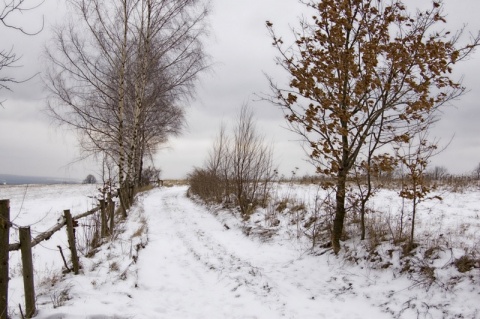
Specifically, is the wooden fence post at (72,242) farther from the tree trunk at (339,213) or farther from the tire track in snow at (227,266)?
the tree trunk at (339,213)

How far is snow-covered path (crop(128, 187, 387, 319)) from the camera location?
4418mm

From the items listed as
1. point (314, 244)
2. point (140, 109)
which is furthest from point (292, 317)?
point (140, 109)

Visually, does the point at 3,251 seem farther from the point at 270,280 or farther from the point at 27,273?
the point at 270,280

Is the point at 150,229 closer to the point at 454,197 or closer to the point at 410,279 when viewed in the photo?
the point at 410,279

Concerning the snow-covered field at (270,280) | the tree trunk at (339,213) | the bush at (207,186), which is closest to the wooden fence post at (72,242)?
the snow-covered field at (270,280)

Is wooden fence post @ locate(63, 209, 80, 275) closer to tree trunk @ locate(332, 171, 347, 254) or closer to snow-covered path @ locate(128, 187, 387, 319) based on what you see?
snow-covered path @ locate(128, 187, 387, 319)

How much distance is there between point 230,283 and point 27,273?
2803 mm

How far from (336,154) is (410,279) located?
2.18m

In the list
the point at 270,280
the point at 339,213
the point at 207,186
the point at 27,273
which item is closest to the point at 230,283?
the point at 270,280

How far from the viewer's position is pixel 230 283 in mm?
5402

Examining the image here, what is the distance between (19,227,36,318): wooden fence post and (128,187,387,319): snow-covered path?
3.77ft

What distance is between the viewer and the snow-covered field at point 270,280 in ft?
13.7

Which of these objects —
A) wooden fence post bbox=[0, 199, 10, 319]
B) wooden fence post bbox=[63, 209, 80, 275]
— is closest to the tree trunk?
wooden fence post bbox=[63, 209, 80, 275]

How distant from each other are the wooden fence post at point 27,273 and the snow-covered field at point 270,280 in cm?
13
